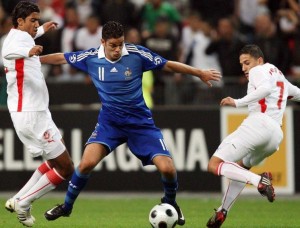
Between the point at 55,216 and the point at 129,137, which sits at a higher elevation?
the point at 129,137

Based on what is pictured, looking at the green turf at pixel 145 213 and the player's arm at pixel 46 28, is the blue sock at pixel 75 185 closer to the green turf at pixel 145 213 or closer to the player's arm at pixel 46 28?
the green turf at pixel 145 213

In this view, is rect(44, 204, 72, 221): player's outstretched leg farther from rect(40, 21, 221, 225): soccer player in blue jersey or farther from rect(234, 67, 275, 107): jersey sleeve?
rect(234, 67, 275, 107): jersey sleeve

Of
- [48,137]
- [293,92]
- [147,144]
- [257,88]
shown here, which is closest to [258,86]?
[257,88]

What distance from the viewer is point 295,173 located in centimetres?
1652

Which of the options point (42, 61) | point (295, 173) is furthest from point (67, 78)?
point (42, 61)

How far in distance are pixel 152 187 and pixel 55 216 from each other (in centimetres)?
548

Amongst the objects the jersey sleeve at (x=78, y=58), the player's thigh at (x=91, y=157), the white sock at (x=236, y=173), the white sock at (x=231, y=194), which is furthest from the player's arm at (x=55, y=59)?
the white sock at (x=231, y=194)

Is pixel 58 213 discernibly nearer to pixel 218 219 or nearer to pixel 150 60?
pixel 218 219

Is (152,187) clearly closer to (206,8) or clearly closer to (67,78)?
(67,78)

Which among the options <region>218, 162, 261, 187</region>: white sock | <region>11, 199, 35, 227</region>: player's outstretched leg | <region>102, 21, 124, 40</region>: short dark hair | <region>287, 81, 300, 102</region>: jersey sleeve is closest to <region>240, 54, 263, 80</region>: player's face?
<region>287, 81, 300, 102</region>: jersey sleeve

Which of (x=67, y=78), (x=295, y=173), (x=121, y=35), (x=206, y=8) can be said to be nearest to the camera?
(x=121, y=35)

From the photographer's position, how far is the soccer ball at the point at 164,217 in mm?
10750

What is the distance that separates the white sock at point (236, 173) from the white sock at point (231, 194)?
0.94ft

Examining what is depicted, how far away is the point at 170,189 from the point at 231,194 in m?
0.74
